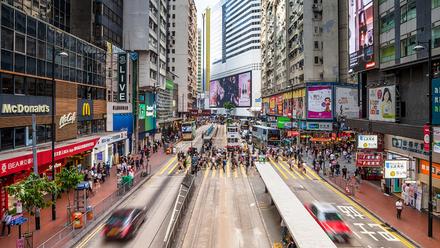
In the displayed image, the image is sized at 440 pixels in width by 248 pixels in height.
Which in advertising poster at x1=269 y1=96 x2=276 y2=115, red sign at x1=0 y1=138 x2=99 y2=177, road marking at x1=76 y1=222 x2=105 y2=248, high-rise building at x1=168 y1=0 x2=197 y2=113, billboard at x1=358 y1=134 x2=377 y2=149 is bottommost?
road marking at x1=76 y1=222 x2=105 y2=248

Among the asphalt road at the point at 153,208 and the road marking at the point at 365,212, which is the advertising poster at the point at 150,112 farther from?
Answer: the road marking at the point at 365,212

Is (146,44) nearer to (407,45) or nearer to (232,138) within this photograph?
(232,138)

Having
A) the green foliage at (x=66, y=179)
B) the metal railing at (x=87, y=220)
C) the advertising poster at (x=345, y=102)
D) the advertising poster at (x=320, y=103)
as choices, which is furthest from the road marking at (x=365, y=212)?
the advertising poster at (x=345, y=102)

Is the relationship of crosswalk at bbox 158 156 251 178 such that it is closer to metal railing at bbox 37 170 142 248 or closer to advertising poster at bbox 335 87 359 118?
metal railing at bbox 37 170 142 248

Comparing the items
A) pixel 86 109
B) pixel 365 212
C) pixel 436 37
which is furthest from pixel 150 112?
pixel 436 37

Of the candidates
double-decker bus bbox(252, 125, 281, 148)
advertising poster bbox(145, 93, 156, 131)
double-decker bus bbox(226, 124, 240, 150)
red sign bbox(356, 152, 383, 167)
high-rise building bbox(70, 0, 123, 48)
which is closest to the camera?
red sign bbox(356, 152, 383, 167)

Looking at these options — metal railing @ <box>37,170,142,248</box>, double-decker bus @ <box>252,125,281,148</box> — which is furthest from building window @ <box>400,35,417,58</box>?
double-decker bus @ <box>252,125,281,148</box>
